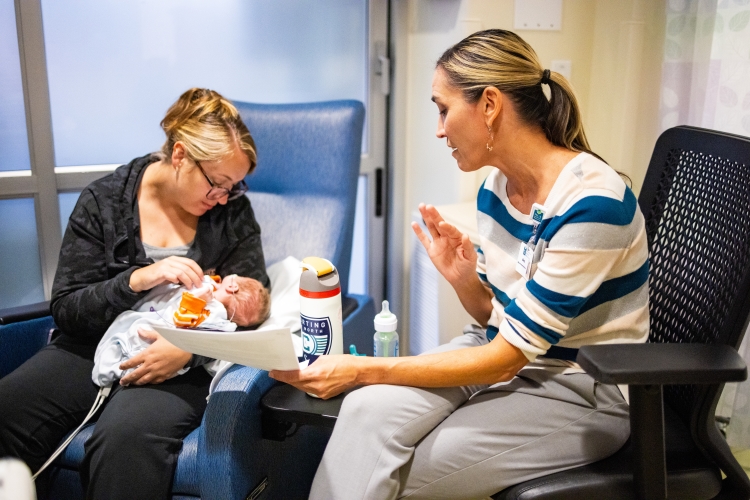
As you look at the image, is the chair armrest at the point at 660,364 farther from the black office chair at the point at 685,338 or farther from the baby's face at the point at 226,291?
the baby's face at the point at 226,291

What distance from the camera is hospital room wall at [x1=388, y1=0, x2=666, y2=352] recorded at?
222 centimetres

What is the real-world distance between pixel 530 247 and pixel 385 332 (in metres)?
0.45

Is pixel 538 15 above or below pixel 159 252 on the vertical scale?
above

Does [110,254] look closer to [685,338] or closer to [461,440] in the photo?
[461,440]

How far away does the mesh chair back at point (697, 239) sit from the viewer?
1.19m

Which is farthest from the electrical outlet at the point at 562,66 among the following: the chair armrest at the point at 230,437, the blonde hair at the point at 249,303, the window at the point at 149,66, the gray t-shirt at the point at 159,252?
the chair armrest at the point at 230,437

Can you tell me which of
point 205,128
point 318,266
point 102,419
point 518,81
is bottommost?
point 102,419

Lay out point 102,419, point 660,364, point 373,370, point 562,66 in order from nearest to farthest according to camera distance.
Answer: point 660,364 < point 373,370 < point 102,419 < point 562,66

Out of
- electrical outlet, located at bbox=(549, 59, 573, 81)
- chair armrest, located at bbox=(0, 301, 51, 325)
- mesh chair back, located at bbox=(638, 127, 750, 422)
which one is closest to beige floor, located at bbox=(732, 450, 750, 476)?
mesh chair back, located at bbox=(638, 127, 750, 422)

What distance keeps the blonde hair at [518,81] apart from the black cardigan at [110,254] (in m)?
0.75

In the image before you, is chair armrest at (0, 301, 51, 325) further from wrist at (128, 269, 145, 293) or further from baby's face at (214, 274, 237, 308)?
baby's face at (214, 274, 237, 308)

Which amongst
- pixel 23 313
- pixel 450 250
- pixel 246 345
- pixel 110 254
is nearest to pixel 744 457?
pixel 450 250

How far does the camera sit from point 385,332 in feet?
5.29

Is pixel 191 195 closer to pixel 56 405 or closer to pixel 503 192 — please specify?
pixel 56 405
